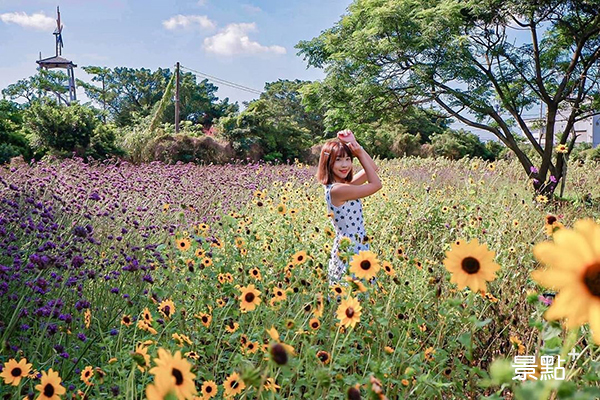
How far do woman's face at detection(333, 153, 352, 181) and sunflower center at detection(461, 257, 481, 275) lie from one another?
6.33ft

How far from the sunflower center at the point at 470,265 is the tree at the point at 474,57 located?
8942 mm

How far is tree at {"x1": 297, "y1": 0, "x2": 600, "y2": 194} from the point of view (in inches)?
373

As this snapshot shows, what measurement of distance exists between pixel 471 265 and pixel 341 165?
1934mm

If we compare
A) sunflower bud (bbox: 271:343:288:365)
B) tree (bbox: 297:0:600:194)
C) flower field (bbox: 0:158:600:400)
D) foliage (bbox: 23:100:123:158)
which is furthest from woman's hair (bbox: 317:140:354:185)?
foliage (bbox: 23:100:123:158)

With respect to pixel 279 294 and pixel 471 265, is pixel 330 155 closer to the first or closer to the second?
pixel 279 294

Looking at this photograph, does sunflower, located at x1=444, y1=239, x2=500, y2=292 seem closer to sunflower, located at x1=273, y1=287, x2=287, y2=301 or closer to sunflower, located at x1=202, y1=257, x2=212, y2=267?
sunflower, located at x1=273, y1=287, x2=287, y2=301

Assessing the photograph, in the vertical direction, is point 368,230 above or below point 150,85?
below

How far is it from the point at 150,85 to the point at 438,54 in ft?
82.8

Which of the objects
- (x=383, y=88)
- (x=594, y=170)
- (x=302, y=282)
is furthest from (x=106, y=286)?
(x=594, y=170)

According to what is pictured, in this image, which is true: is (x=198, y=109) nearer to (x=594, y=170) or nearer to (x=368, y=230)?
(x=594, y=170)

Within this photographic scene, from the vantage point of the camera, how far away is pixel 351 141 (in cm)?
288

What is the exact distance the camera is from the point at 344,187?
2.78 meters

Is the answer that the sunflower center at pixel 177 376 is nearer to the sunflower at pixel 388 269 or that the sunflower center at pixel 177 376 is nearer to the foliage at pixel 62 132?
the sunflower at pixel 388 269

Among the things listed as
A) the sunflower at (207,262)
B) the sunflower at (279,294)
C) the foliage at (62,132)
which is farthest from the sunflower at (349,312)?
the foliage at (62,132)
